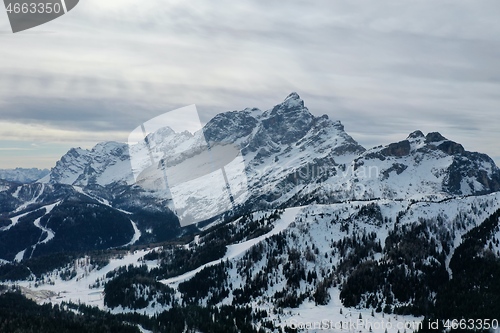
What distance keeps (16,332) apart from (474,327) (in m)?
185

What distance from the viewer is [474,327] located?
617ft

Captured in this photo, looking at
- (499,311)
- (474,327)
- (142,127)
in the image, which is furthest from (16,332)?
(499,311)

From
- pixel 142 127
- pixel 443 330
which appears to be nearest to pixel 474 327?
pixel 443 330

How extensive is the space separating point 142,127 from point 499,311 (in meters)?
160

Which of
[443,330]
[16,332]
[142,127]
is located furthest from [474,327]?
[16,332]

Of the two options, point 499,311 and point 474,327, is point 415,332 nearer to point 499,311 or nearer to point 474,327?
point 474,327

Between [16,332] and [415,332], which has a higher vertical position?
[16,332]

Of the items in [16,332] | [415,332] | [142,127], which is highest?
[142,127]

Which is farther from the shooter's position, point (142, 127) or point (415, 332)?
point (415, 332)

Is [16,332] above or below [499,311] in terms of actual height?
above

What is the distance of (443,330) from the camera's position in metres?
193

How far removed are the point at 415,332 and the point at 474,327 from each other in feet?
73.9

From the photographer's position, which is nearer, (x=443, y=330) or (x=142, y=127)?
(x=142, y=127)

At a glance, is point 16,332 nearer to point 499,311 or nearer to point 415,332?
point 415,332
